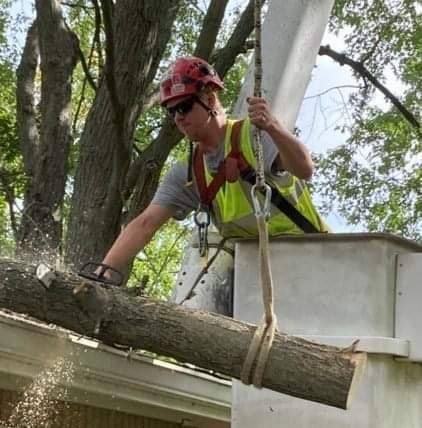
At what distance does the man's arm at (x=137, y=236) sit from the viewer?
4.03 meters

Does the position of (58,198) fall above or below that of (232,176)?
above

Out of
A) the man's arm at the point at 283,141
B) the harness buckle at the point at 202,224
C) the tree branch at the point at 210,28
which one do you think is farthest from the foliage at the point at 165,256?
the man's arm at the point at 283,141

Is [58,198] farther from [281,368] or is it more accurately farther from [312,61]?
[281,368]

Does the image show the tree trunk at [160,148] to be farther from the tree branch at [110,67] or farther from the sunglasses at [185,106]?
the sunglasses at [185,106]

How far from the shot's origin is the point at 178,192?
13.3 ft

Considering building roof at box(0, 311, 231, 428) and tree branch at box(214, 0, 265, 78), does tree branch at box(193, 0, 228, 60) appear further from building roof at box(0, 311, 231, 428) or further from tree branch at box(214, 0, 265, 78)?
building roof at box(0, 311, 231, 428)

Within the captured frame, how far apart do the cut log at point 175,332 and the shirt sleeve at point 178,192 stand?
114 centimetres

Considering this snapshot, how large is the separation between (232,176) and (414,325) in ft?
2.83

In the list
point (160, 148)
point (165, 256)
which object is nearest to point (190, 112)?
point (160, 148)

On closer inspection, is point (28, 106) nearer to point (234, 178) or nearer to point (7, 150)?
point (7, 150)

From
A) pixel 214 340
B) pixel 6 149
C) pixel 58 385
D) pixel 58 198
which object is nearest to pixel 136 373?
pixel 58 385

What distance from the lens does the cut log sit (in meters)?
2.78

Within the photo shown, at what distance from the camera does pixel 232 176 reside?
361 centimetres

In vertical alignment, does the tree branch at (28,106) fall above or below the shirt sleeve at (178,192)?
above
